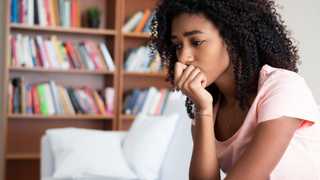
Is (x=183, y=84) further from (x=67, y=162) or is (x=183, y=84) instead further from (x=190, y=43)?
(x=67, y=162)

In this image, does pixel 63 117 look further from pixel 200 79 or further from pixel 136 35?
pixel 200 79

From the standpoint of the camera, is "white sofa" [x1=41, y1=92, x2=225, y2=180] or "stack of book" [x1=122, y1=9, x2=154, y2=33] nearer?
"white sofa" [x1=41, y1=92, x2=225, y2=180]

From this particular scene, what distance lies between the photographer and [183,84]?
1.08 meters

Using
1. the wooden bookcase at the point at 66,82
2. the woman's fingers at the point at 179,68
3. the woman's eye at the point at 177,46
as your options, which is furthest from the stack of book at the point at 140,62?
the woman's fingers at the point at 179,68

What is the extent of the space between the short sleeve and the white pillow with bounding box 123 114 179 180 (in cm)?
198

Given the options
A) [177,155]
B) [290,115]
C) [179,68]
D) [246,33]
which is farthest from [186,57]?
[177,155]

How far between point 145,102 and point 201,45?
10.1 feet

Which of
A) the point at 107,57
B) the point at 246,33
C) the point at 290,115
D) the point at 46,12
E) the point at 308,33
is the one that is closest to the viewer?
the point at 290,115

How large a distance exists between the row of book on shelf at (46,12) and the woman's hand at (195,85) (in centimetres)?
291

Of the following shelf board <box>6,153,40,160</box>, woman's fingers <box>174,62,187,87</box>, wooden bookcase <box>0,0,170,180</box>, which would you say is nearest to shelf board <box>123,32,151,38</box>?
wooden bookcase <box>0,0,170,180</box>

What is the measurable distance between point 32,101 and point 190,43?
9.74 feet

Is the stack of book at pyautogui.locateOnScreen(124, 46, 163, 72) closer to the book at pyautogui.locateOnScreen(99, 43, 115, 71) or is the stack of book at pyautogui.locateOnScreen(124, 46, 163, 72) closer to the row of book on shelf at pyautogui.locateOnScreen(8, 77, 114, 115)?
the book at pyautogui.locateOnScreen(99, 43, 115, 71)

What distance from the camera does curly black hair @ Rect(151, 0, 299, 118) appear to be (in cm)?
107

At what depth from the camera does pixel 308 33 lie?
1.54m
